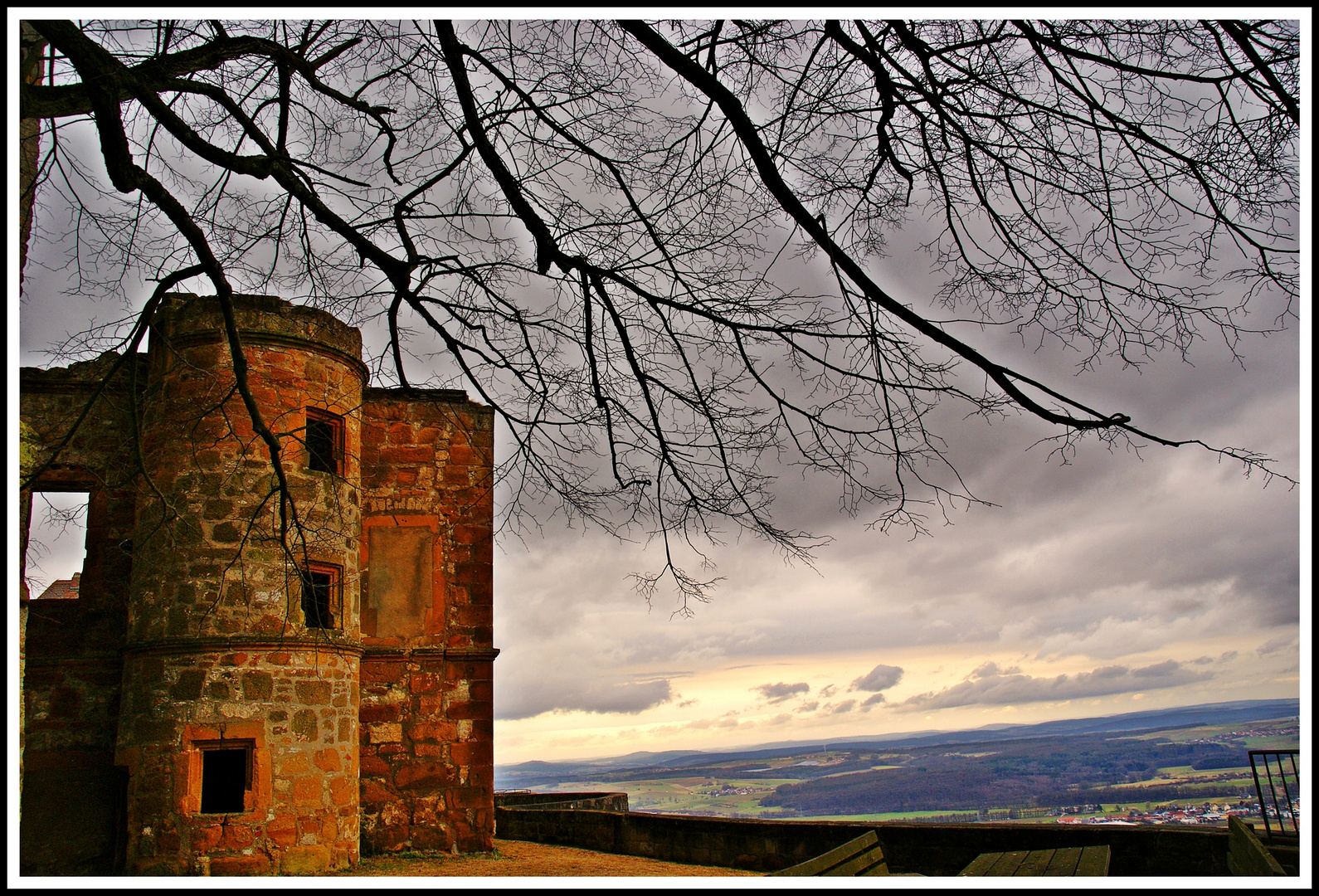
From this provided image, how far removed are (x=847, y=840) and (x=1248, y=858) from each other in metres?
6.48

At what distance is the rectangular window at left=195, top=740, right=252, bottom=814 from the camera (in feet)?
35.0

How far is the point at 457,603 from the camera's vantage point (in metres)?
13.4

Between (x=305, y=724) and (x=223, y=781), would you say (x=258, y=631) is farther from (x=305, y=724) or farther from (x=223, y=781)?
(x=223, y=781)

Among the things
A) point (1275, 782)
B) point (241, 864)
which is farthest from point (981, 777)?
point (241, 864)

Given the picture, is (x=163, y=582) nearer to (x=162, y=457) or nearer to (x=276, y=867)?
(x=162, y=457)

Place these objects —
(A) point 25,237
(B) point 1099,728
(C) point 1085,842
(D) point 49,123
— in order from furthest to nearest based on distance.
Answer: (B) point 1099,728, (C) point 1085,842, (A) point 25,237, (D) point 49,123

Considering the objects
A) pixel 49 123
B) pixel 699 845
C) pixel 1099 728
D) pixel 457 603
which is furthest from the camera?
pixel 1099 728

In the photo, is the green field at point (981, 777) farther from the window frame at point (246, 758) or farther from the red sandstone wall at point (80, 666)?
the red sandstone wall at point (80, 666)

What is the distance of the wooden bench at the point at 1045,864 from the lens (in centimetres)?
398

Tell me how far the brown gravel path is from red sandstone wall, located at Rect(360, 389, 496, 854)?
1.14 feet

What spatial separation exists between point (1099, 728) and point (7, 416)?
51901 mm

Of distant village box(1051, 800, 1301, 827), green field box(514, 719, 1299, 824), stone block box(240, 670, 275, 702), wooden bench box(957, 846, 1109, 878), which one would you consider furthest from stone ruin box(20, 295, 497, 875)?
distant village box(1051, 800, 1301, 827)

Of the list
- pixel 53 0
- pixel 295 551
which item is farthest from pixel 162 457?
pixel 53 0

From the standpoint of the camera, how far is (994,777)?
145 feet
